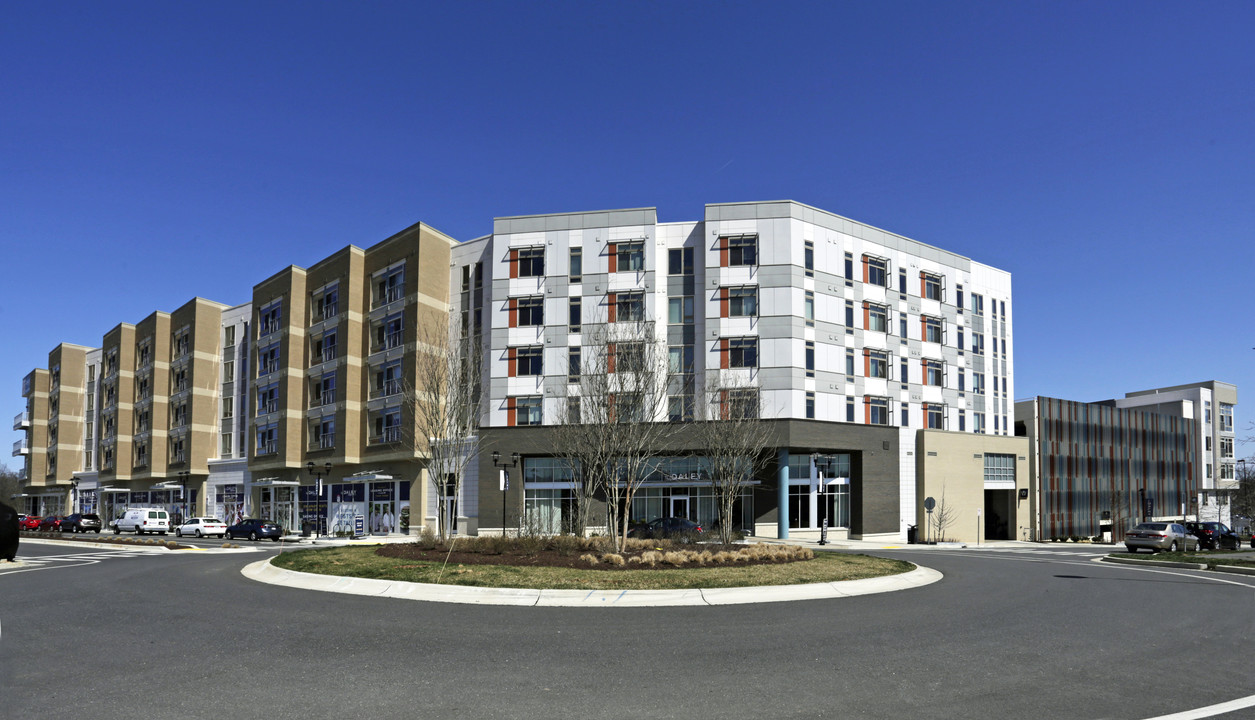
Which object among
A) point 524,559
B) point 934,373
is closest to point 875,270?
point 934,373

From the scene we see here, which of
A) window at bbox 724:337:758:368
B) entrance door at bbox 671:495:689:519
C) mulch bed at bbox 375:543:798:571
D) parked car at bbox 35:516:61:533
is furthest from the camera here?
parked car at bbox 35:516:61:533

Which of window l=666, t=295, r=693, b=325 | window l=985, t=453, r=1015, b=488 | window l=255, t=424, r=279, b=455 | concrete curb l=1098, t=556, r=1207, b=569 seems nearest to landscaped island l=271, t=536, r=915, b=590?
concrete curb l=1098, t=556, r=1207, b=569

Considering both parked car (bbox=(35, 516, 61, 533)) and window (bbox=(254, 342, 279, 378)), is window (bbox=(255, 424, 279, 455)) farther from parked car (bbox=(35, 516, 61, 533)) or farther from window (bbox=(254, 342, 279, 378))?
parked car (bbox=(35, 516, 61, 533))

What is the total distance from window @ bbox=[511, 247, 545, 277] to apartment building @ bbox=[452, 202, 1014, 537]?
88 mm

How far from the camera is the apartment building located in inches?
1939

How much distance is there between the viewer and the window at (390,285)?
55.7 meters

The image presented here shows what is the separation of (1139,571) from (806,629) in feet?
62.4

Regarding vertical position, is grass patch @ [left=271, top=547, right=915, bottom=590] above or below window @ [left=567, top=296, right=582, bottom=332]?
below

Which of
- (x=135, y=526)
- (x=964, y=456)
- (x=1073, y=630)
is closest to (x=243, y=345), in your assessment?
(x=135, y=526)

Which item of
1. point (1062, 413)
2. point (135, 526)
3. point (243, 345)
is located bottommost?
point (135, 526)

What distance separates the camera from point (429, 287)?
5444cm

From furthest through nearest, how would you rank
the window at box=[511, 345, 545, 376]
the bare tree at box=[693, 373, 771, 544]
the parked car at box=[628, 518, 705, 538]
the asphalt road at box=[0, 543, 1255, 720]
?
the window at box=[511, 345, 545, 376] → the bare tree at box=[693, 373, 771, 544] → the parked car at box=[628, 518, 705, 538] → the asphalt road at box=[0, 543, 1255, 720]

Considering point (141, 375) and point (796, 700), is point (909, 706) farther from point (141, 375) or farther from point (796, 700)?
point (141, 375)

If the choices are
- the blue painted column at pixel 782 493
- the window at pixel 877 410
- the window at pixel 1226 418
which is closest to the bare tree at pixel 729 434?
the blue painted column at pixel 782 493
